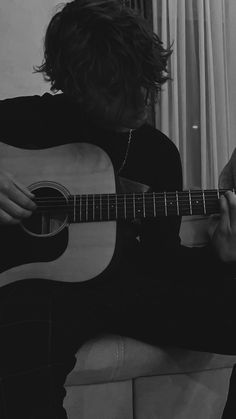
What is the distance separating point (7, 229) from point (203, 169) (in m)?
1.52

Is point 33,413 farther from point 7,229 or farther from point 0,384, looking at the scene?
point 7,229

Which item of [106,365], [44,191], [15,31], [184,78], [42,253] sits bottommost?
[106,365]

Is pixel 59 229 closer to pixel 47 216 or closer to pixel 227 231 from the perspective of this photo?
pixel 47 216

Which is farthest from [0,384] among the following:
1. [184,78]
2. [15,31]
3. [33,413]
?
[184,78]

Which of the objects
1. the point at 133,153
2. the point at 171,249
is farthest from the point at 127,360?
the point at 133,153

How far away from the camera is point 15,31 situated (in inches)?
76.5

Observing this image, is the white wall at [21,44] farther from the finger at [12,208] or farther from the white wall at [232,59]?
the finger at [12,208]

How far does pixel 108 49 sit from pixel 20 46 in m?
1.24

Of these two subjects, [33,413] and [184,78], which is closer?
[33,413]

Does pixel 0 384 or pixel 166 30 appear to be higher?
pixel 166 30

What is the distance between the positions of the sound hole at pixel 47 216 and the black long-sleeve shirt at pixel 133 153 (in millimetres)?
146

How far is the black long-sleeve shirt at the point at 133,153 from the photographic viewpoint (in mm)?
956

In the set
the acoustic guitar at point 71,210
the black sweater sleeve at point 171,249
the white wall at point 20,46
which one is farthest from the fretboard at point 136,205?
the white wall at point 20,46

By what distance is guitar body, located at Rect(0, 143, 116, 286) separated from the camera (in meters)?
0.83
